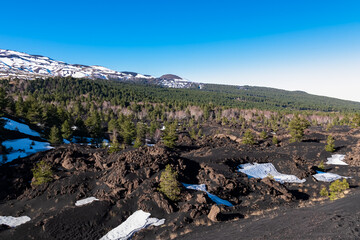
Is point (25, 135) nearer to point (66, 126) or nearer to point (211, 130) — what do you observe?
point (66, 126)

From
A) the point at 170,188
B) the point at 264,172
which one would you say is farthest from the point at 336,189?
the point at 170,188

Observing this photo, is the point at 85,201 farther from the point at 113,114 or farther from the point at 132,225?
the point at 113,114

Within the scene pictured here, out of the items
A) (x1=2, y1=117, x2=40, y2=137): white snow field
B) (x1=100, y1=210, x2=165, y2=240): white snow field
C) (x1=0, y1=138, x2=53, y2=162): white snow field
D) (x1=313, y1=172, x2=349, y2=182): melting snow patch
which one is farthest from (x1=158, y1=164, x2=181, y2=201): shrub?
(x1=2, y1=117, x2=40, y2=137): white snow field

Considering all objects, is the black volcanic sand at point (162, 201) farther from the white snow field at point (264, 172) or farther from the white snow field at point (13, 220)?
the white snow field at point (264, 172)

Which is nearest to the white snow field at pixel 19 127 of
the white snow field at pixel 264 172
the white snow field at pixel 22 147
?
the white snow field at pixel 22 147

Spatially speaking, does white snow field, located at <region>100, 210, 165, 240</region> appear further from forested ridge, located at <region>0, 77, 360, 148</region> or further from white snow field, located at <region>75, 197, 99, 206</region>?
forested ridge, located at <region>0, 77, 360, 148</region>

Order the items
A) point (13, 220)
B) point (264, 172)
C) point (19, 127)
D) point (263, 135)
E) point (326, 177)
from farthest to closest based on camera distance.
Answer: point (263, 135) → point (19, 127) → point (264, 172) → point (326, 177) → point (13, 220)
